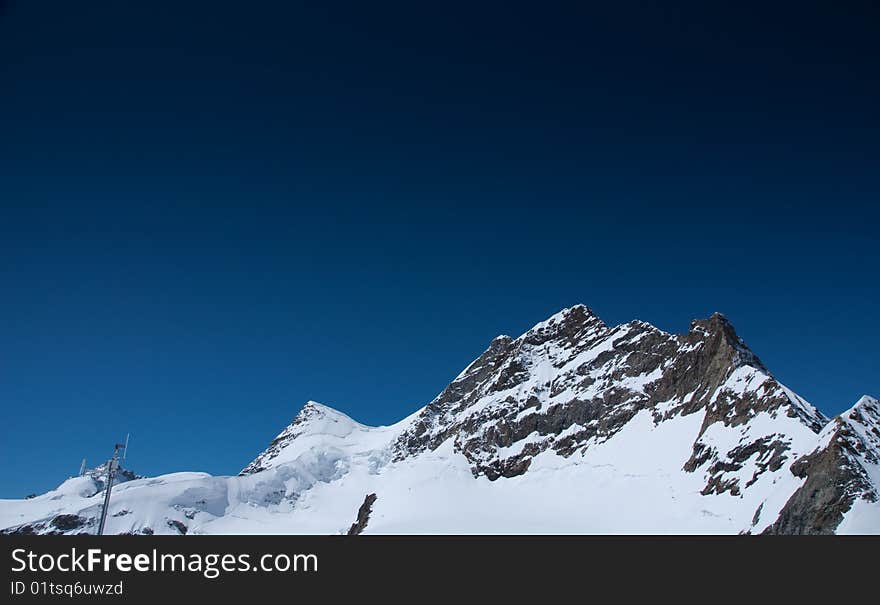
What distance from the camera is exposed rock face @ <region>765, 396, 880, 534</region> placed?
62.8 metres

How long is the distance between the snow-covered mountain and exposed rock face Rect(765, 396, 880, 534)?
16cm

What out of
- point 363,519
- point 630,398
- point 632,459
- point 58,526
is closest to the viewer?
point 632,459

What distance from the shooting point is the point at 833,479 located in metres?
64.9

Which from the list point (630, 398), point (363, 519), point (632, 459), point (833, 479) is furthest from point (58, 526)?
point (833, 479)

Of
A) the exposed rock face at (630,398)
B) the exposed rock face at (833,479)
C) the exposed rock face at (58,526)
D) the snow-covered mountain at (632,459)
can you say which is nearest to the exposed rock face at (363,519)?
the snow-covered mountain at (632,459)

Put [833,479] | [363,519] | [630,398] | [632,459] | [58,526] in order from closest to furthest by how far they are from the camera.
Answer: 1. [833,479]
2. [632,459]
3. [630,398]
4. [363,519]
5. [58,526]

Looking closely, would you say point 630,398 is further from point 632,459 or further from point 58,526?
point 58,526

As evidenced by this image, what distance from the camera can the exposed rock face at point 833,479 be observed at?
62.8 metres

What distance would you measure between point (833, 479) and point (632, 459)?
62911 mm
